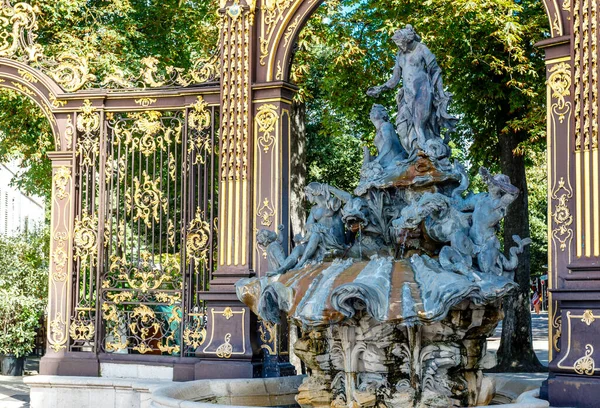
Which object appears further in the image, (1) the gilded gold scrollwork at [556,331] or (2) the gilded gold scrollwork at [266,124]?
(2) the gilded gold scrollwork at [266,124]

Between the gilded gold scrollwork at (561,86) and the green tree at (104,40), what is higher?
the green tree at (104,40)

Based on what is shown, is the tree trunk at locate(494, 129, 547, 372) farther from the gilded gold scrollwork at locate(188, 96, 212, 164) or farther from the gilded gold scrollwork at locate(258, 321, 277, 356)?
the gilded gold scrollwork at locate(188, 96, 212, 164)

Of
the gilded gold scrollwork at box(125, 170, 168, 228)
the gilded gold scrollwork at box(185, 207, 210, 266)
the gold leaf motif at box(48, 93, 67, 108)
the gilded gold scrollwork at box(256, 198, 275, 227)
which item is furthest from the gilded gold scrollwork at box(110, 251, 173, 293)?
the gold leaf motif at box(48, 93, 67, 108)

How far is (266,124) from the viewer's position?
1026 cm

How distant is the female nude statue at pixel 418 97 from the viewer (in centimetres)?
851

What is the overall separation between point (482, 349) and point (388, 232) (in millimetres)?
1254

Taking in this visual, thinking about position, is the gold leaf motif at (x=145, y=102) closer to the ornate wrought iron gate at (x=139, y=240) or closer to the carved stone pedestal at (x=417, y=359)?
the ornate wrought iron gate at (x=139, y=240)

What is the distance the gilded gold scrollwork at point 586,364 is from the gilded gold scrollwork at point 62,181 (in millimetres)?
6113

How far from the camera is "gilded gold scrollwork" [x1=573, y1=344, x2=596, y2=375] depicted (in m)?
7.97

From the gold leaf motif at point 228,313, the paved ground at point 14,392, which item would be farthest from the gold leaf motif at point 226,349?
the paved ground at point 14,392

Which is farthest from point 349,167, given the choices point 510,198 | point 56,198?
point 510,198

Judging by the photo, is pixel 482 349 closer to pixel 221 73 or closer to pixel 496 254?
pixel 496 254

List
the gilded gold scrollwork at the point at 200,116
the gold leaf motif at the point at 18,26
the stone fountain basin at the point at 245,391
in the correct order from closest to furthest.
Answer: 1. the stone fountain basin at the point at 245,391
2. the gilded gold scrollwork at the point at 200,116
3. the gold leaf motif at the point at 18,26

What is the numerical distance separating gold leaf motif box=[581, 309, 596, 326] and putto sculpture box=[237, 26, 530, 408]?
3.03 ft
